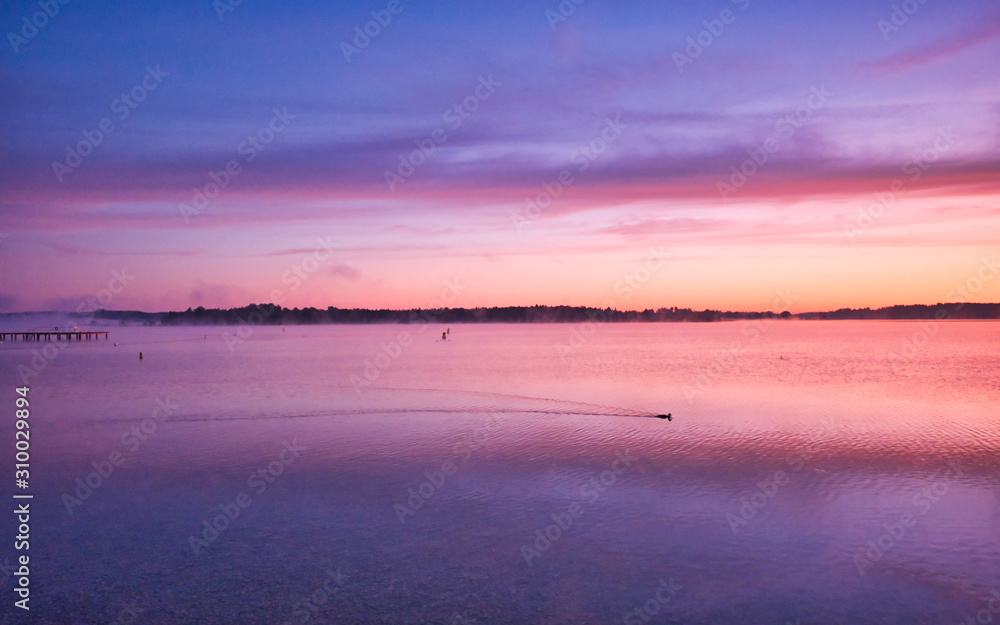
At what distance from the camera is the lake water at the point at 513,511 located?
9.68 meters

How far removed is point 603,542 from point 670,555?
1.25 m

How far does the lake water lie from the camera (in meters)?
9.68

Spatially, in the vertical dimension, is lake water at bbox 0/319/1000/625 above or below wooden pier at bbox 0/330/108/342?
above

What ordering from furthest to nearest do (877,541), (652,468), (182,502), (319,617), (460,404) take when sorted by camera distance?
(460,404)
(652,468)
(182,502)
(877,541)
(319,617)

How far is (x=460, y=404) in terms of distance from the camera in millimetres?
29422

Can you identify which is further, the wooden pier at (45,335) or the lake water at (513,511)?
the wooden pier at (45,335)

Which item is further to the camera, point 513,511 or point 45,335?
point 45,335

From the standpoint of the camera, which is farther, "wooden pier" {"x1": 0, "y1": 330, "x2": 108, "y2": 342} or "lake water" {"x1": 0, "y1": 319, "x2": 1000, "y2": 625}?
"wooden pier" {"x1": 0, "y1": 330, "x2": 108, "y2": 342}

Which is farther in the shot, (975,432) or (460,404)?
(460,404)

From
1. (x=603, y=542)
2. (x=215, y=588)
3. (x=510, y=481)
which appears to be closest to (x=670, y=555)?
(x=603, y=542)

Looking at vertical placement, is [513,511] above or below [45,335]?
above

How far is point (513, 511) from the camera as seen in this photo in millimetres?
13773

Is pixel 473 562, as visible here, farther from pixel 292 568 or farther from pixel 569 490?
pixel 569 490

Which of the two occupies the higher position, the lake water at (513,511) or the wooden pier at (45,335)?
the lake water at (513,511)
